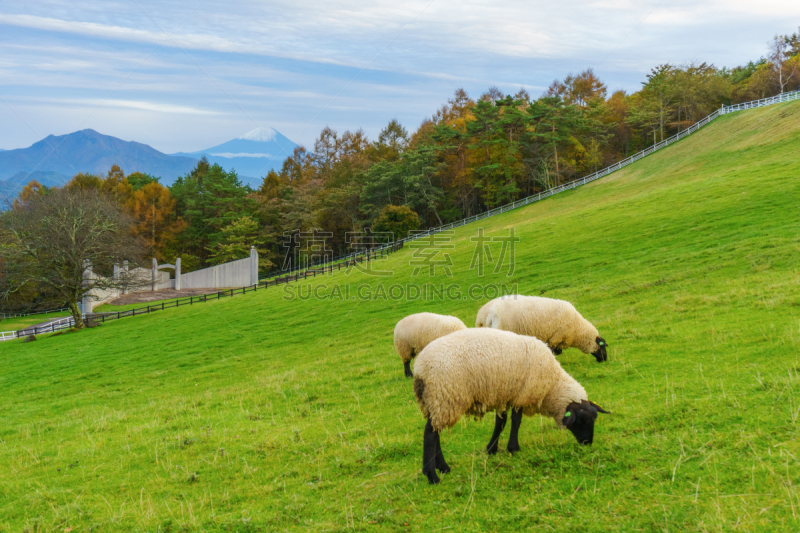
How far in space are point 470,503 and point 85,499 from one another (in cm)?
531

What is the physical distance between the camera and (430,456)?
5.41 meters

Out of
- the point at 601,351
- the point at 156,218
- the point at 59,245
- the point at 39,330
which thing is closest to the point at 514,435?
the point at 601,351

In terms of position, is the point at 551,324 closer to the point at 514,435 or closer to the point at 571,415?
the point at 571,415

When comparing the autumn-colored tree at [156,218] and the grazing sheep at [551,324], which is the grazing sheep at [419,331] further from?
the autumn-colored tree at [156,218]

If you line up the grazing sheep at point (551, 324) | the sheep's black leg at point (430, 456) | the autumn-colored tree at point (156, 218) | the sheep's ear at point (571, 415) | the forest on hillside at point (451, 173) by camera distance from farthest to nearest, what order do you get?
the autumn-colored tree at point (156, 218) → the forest on hillside at point (451, 173) → the grazing sheep at point (551, 324) → the sheep's ear at point (571, 415) → the sheep's black leg at point (430, 456)

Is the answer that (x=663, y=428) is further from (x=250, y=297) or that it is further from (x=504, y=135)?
(x=504, y=135)

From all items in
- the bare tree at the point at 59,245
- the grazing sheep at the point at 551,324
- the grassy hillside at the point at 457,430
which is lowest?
the grassy hillside at the point at 457,430

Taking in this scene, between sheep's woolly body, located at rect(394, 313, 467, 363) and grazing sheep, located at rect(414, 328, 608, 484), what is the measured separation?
4.52 m

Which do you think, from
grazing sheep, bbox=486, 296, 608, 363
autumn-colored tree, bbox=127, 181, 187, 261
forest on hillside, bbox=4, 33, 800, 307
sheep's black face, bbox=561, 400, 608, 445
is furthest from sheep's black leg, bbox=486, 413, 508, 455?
autumn-colored tree, bbox=127, 181, 187, 261

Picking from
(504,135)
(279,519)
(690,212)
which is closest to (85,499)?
(279,519)

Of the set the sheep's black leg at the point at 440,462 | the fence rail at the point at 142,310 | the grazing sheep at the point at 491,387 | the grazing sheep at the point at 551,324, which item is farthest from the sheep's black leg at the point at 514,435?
the fence rail at the point at 142,310

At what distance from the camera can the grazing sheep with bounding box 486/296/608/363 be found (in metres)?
9.54

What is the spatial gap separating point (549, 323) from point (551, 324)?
0.15 ft

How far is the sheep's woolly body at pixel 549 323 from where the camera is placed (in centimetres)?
960
